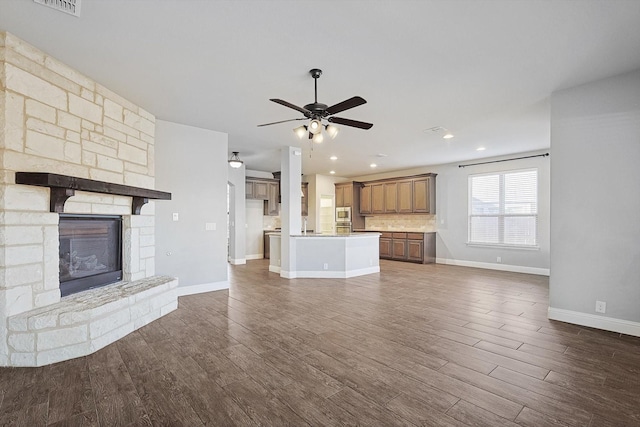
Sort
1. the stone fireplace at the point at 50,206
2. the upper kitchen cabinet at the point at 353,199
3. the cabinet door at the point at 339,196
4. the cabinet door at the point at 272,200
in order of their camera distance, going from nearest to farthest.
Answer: the stone fireplace at the point at 50,206
the cabinet door at the point at 272,200
the upper kitchen cabinet at the point at 353,199
the cabinet door at the point at 339,196

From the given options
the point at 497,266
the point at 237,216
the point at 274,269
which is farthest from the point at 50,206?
the point at 497,266

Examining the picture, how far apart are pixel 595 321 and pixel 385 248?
19.8 ft

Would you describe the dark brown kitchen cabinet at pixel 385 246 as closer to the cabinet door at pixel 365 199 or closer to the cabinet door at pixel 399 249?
the cabinet door at pixel 399 249

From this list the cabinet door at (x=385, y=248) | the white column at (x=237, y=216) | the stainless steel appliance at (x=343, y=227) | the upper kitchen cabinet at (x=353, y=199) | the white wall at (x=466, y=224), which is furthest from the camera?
the stainless steel appliance at (x=343, y=227)

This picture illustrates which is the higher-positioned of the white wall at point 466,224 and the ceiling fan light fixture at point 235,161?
the ceiling fan light fixture at point 235,161

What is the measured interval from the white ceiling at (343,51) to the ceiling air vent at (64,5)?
49mm

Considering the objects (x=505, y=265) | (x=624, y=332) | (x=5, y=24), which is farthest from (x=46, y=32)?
(x=505, y=265)

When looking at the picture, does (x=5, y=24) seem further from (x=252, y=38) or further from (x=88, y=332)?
(x=88, y=332)

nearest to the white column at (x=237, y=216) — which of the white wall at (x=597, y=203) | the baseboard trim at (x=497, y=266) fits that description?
the baseboard trim at (x=497, y=266)

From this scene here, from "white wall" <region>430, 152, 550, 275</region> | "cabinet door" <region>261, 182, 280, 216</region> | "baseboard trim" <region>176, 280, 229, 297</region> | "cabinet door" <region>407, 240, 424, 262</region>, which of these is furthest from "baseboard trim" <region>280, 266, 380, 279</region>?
"white wall" <region>430, 152, 550, 275</region>

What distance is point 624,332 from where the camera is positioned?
334cm

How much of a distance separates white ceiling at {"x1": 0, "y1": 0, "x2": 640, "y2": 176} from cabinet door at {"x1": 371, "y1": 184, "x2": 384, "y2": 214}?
5.17 metres

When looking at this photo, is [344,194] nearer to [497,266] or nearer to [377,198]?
[377,198]

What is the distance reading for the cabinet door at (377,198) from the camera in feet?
32.2
